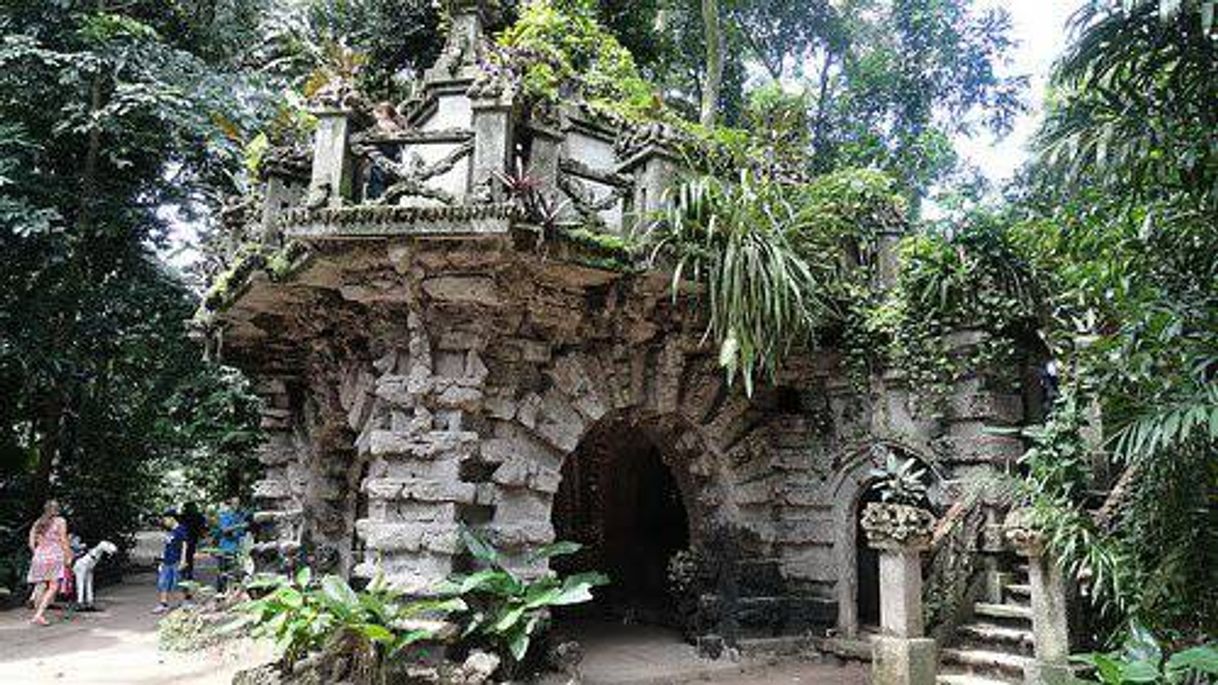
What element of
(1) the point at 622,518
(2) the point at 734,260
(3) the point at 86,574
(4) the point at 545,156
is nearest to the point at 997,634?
(2) the point at 734,260

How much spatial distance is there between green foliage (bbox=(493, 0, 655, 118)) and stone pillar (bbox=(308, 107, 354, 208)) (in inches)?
67.3

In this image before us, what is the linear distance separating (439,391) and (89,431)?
11589 millimetres

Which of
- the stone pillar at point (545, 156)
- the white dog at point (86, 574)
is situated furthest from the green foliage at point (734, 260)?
the white dog at point (86, 574)

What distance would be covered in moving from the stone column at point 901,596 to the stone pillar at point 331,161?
5411 millimetres

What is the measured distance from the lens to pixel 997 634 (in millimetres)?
7602

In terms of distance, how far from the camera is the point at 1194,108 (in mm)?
6008

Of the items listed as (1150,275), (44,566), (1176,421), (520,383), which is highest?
(1150,275)

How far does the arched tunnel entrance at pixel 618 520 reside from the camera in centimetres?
1227

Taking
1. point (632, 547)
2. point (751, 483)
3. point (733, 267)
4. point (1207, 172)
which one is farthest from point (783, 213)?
point (632, 547)

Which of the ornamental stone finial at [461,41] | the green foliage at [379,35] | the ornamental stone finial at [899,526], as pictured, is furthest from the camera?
the green foliage at [379,35]

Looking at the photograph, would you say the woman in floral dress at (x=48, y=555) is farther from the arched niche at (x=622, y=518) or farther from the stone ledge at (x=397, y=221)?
the stone ledge at (x=397, y=221)

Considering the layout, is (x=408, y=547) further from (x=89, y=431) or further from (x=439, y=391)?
(x=89, y=431)

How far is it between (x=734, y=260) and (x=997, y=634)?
4154mm

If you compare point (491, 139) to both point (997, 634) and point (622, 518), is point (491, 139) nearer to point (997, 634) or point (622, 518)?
point (997, 634)
